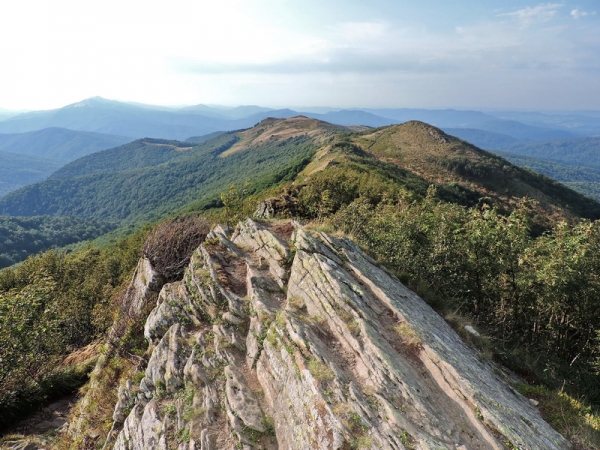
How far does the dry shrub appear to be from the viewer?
20.1m

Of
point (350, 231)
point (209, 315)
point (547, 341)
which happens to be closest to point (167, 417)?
point (209, 315)

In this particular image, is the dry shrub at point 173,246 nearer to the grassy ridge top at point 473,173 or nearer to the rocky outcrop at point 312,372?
the rocky outcrop at point 312,372

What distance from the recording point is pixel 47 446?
13469 millimetres

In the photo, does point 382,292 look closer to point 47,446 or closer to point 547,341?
point 547,341

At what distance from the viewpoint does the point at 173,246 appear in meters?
21.3

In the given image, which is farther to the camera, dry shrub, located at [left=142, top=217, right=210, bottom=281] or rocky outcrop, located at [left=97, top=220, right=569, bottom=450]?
dry shrub, located at [left=142, top=217, right=210, bottom=281]

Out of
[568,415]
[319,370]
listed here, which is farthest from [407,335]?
[568,415]

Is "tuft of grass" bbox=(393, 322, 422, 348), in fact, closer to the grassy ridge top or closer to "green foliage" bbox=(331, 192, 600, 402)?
"green foliage" bbox=(331, 192, 600, 402)

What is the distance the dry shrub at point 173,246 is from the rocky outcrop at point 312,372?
4.78 meters

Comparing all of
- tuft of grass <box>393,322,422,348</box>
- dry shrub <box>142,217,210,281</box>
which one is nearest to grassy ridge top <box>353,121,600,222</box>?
dry shrub <box>142,217,210,281</box>

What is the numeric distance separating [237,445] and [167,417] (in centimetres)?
312

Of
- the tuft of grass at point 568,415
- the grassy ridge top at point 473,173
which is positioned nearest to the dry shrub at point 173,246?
the tuft of grass at point 568,415

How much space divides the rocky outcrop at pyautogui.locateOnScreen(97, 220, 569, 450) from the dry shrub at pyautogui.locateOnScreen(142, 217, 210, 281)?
4.78 m

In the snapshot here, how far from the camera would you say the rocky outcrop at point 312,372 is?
809 centimetres
